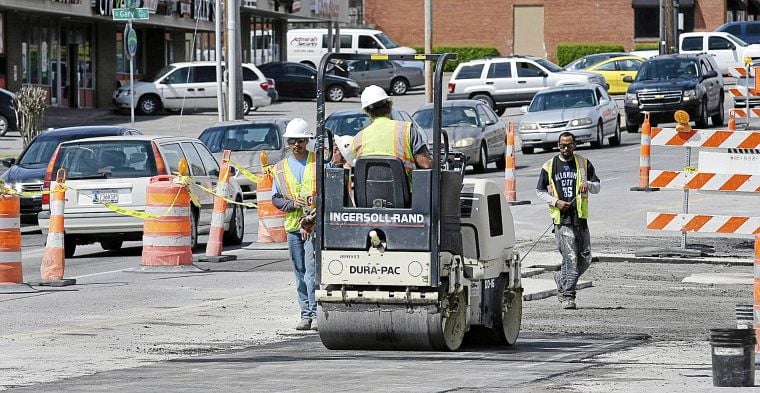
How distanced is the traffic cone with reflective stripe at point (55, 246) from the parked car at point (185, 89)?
3530 cm

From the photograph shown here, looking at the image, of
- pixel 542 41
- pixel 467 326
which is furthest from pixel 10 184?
pixel 542 41

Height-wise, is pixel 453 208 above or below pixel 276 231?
above

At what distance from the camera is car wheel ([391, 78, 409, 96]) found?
6366 cm

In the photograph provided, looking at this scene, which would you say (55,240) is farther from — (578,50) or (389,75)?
(578,50)

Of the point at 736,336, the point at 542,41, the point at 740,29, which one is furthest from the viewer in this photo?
the point at 542,41

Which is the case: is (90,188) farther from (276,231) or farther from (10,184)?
(10,184)

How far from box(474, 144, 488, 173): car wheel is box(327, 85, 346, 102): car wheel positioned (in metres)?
25.4

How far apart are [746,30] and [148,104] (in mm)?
25816

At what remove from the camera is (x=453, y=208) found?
39.1 feet

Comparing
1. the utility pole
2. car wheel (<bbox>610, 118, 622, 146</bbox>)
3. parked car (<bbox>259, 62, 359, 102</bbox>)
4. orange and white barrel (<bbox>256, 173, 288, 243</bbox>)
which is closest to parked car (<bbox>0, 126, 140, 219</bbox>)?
orange and white barrel (<bbox>256, 173, 288, 243</bbox>)

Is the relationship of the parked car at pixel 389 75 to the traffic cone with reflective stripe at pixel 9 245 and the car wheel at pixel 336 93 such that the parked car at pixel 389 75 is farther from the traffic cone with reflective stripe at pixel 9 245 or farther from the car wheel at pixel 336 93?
the traffic cone with reflective stripe at pixel 9 245

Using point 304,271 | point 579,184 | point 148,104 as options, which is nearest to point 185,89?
point 148,104

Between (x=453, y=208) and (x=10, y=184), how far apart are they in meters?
14.7

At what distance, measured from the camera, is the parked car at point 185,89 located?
52844mm
